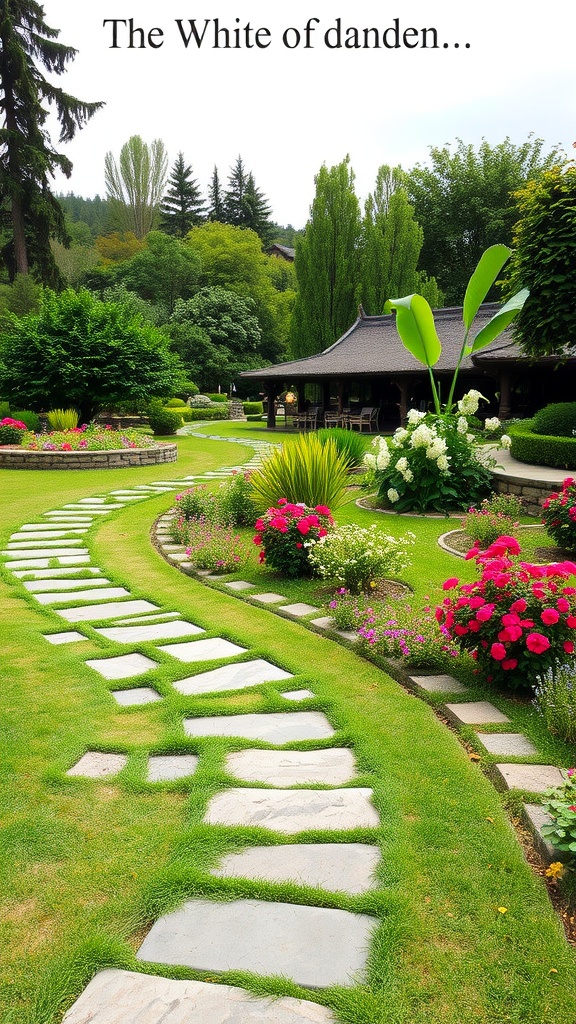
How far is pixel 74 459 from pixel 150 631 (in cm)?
1036

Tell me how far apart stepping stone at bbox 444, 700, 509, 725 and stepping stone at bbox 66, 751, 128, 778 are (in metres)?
1.66

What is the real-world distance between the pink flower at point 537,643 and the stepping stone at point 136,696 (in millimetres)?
1997

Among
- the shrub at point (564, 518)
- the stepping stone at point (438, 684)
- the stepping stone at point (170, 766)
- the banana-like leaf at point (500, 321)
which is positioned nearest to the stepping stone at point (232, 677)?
A: the stepping stone at point (170, 766)

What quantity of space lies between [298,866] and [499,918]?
2.13ft

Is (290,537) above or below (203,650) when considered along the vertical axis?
above

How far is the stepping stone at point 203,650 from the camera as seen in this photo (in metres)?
4.02

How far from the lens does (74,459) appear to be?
13.9 m

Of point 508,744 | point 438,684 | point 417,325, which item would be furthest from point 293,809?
point 417,325

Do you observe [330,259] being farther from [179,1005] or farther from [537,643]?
[179,1005]

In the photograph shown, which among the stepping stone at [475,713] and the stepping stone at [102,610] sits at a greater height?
the stepping stone at [102,610]

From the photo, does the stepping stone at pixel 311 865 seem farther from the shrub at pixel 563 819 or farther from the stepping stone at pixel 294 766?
the shrub at pixel 563 819

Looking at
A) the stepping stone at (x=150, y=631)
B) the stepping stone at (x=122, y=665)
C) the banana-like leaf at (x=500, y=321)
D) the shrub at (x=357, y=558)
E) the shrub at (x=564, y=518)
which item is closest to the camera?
the stepping stone at (x=122, y=665)

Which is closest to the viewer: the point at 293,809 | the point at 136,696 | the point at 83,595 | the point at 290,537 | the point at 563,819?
the point at 563,819

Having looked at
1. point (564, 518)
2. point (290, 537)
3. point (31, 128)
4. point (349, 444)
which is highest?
point (31, 128)
